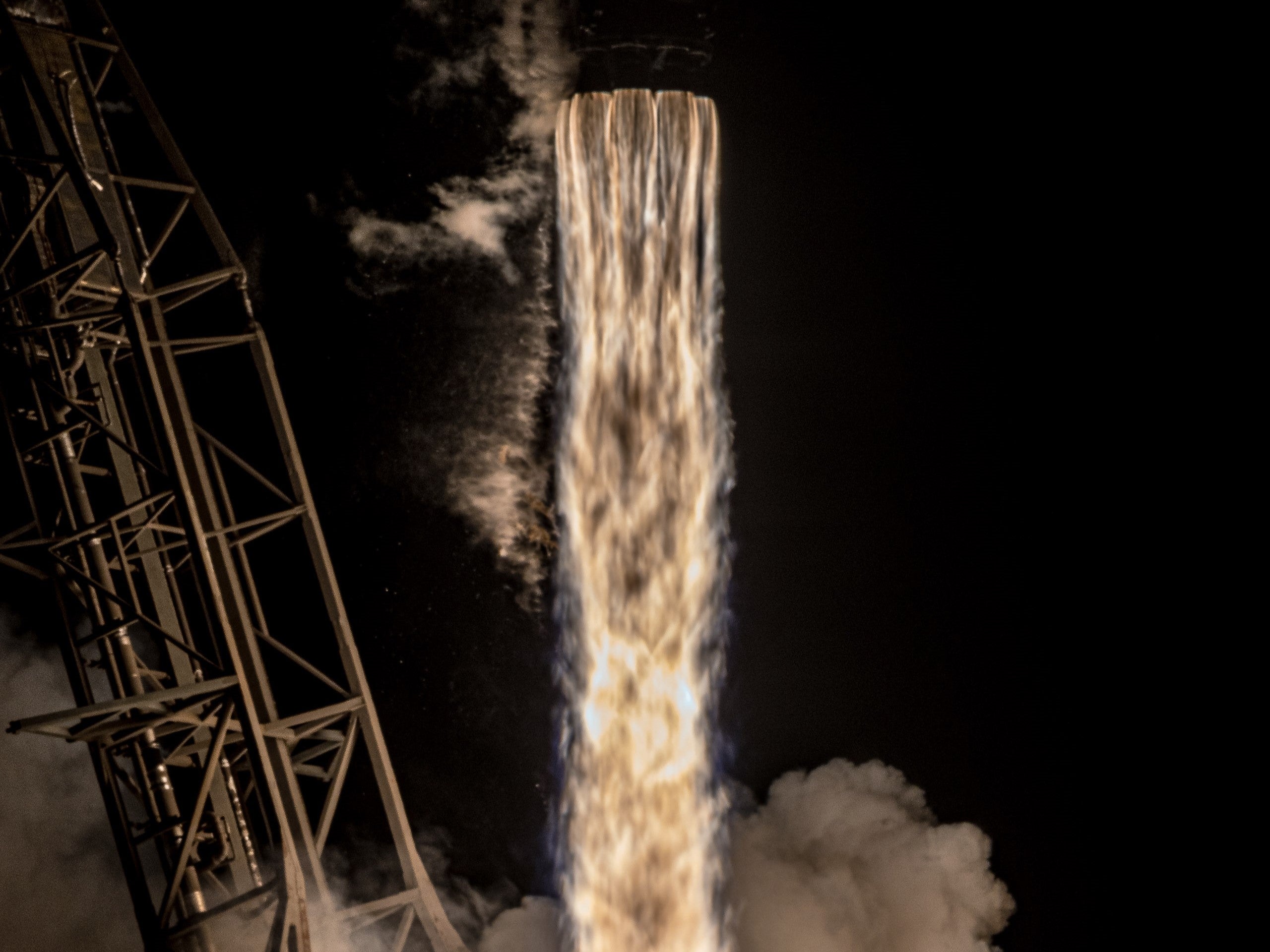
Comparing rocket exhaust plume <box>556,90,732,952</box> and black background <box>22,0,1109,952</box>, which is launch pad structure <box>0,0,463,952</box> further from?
rocket exhaust plume <box>556,90,732,952</box>

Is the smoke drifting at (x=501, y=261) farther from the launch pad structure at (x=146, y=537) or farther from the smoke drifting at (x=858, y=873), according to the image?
the smoke drifting at (x=858, y=873)

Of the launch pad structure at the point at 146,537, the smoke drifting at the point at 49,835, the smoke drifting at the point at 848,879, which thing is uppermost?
the launch pad structure at the point at 146,537

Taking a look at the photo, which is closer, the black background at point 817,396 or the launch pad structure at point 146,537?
the launch pad structure at point 146,537

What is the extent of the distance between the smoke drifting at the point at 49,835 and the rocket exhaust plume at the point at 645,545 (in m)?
3.37

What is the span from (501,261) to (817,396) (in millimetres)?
2621

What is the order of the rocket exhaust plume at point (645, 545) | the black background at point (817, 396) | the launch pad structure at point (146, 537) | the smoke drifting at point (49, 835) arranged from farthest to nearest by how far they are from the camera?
1. the rocket exhaust plume at point (645, 545)
2. the black background at point (817, 396)
3. the smoke drifting at point (49, 835)
4. the launch pad structure at point (146, 537)

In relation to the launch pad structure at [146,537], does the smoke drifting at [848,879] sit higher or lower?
lower

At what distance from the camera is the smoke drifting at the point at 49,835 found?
26.9 ft

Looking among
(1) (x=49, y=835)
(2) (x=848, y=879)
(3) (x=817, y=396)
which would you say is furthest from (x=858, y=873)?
(1) (x=49, y=835)

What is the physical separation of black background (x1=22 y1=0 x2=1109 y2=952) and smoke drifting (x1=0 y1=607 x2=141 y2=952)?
7.11ft

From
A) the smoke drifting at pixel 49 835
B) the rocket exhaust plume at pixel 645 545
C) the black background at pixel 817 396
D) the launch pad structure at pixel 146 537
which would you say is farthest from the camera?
the rocket exhaust plume at pixel 645 545

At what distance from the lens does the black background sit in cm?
854

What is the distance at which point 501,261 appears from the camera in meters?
8.77

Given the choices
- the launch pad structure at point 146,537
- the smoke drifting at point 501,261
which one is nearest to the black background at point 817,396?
the smoke drifting at point 501,261
